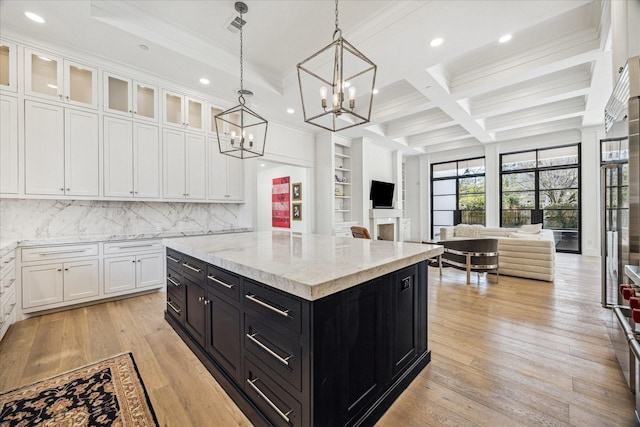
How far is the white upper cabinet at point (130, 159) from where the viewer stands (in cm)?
359

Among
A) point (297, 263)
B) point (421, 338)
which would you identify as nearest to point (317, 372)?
point (297, 263)

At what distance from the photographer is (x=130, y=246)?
367cm

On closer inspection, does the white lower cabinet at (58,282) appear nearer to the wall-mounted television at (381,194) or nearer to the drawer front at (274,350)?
the drawer front at (274,350)

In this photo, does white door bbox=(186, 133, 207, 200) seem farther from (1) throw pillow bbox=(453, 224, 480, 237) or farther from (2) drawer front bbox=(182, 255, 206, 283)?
(1) throw pillow bbox=(453, 224, 480, 237)

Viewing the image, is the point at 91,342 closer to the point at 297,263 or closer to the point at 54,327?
the point at 54,327

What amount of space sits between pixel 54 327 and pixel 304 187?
16.5 feet

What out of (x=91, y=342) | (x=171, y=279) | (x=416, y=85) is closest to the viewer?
(x=91, y=342)

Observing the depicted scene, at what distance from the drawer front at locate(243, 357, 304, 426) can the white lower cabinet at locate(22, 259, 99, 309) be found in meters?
3.03

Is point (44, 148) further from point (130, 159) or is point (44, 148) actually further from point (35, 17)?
point (35, 17)

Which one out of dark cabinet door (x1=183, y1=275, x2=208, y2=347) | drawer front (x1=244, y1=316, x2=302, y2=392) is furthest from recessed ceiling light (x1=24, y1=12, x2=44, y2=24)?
drawer front (x1=244, y1=316, x2=302, y2=392)

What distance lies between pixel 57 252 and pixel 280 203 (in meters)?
5.27

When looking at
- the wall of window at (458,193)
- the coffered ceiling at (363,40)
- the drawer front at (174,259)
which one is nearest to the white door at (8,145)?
the coffered ceiling at (363,40)

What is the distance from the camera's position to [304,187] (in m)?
Result: 6.81

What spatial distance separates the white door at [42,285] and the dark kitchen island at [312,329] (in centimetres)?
236
